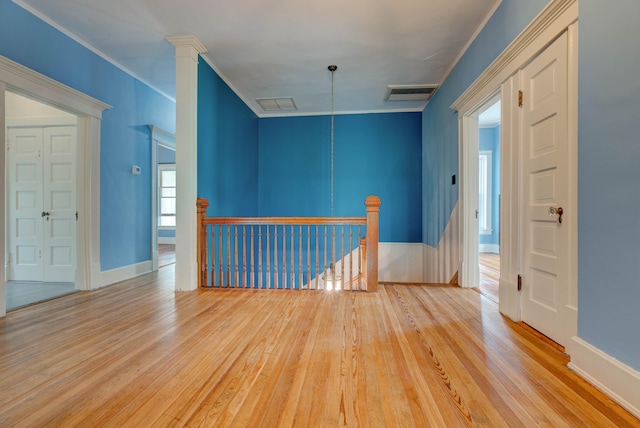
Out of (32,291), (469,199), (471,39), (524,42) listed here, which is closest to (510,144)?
(524,42)

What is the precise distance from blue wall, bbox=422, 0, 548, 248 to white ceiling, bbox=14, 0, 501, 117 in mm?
191

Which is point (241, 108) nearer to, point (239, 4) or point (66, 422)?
point (239, 4)

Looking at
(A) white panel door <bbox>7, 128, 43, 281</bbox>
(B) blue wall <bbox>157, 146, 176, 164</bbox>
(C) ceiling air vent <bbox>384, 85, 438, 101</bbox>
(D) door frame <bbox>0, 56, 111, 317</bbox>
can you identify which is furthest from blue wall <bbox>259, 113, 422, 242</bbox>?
(B) blue wall <bbox>157, 146, 176, 164</bbox>

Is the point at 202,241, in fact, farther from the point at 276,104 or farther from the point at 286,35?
the point at 276,104

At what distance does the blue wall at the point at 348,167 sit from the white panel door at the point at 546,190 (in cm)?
302

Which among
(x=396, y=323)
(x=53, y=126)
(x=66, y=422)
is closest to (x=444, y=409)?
(x=396, y=323)

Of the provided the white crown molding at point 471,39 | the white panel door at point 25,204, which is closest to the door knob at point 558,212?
the white crown molding at point 471,39

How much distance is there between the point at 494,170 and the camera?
20.3 ft

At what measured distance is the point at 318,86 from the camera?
4.11 m

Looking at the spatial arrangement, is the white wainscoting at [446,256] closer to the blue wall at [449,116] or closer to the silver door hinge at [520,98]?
the blue wall at [449,116]

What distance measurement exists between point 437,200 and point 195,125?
3.41 m

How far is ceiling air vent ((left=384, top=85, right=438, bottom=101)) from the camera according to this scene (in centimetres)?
410

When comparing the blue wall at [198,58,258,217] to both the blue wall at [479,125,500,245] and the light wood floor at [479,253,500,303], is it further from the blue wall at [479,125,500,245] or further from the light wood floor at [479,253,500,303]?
the blue wall at [479,125,500,245]

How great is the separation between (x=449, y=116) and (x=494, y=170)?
333 cm
